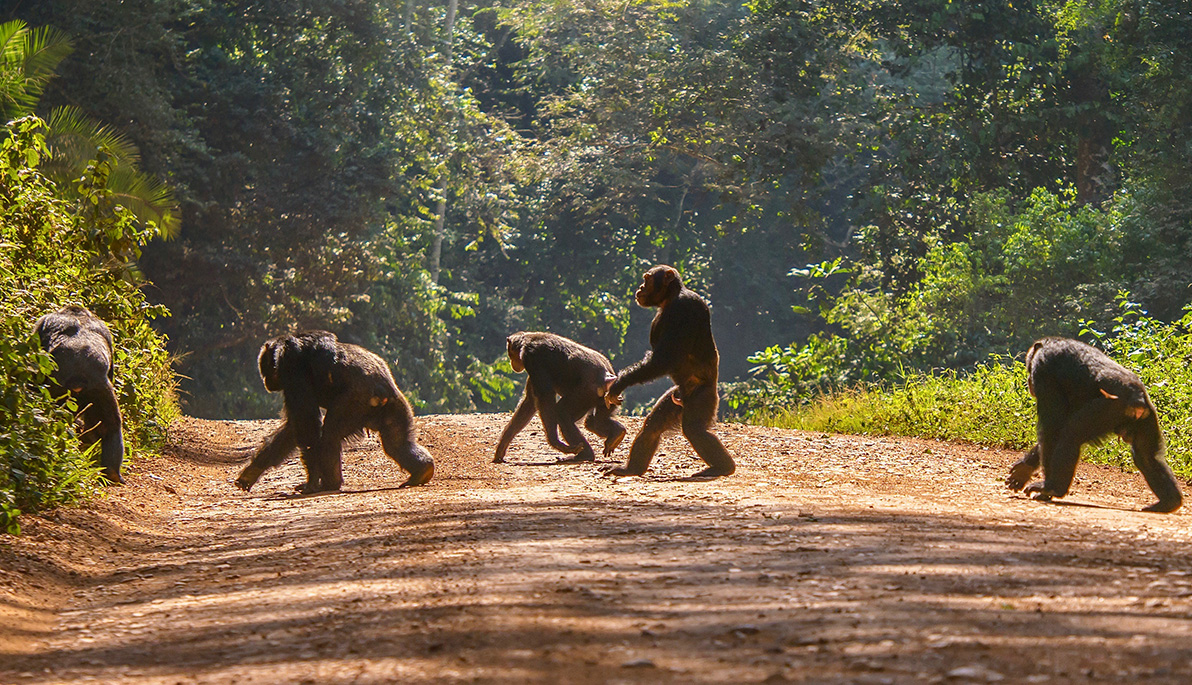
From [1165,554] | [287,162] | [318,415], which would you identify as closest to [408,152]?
[287,162]

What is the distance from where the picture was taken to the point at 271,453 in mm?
8992

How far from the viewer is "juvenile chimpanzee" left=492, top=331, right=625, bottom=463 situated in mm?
10312

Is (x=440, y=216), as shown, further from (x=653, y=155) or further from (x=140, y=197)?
(x=140, y=197)

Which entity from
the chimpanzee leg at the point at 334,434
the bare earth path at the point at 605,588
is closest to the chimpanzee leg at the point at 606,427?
the bare earth path at the point at 605,588

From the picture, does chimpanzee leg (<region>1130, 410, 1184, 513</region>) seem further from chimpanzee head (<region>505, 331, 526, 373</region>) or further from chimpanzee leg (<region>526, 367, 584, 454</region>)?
chimpanzee head (<region>505, 331, 526, 373</region>)

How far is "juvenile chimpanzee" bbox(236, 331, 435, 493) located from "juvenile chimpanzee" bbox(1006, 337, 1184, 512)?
445 cm

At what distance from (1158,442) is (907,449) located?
476 cm

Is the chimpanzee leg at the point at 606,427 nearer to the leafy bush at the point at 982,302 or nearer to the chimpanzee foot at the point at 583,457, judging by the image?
the chimpanzee foot at the point at 583,457

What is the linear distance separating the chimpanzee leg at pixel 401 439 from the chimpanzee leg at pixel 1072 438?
14.5 ft

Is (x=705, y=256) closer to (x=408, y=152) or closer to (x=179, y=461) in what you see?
(x=408, y=152)

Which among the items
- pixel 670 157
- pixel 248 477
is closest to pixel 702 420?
pixel 248 477

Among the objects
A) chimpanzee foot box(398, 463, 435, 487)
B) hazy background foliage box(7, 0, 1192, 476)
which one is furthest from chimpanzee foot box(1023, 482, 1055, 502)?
chimpanzee foot box(398, 463, 435, 487)

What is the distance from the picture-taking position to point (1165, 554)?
16.7 ft

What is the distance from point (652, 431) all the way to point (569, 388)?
1.55 meters
